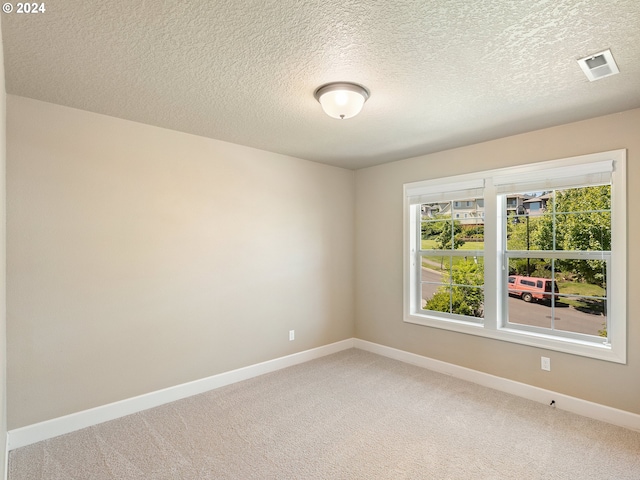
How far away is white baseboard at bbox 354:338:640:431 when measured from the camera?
2.70m

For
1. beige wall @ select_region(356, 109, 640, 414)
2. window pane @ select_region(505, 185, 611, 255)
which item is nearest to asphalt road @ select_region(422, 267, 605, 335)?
beige wall @ select_region(356, 109, 640, 414)

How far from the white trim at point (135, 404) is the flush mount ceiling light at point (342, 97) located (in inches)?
107

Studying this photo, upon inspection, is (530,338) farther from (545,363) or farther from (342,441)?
(342,441)

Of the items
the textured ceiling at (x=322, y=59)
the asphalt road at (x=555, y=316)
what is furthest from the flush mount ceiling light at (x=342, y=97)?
the asphalt road at (x=555, y=316)

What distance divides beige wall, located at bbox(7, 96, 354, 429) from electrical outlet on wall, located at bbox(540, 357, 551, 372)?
7.80 feet

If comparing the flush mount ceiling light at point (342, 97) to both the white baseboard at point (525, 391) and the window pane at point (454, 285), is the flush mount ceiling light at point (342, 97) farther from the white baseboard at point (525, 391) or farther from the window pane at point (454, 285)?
the white baseboard at point (525, 391)

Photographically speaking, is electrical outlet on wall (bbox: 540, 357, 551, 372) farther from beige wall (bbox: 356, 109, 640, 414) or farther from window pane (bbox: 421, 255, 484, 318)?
window pane (bbox: 421, 255, 484, 318)

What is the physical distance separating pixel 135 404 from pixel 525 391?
11.3ft

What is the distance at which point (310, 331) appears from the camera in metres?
4.27

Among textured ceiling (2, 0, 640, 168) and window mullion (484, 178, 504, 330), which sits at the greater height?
textured ceiling (2, 0, 640, 168)

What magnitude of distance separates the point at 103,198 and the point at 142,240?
1.46ft

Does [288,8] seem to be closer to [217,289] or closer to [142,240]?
[142,240]

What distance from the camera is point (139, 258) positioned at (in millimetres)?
2965

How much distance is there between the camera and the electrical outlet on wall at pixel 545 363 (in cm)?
306
